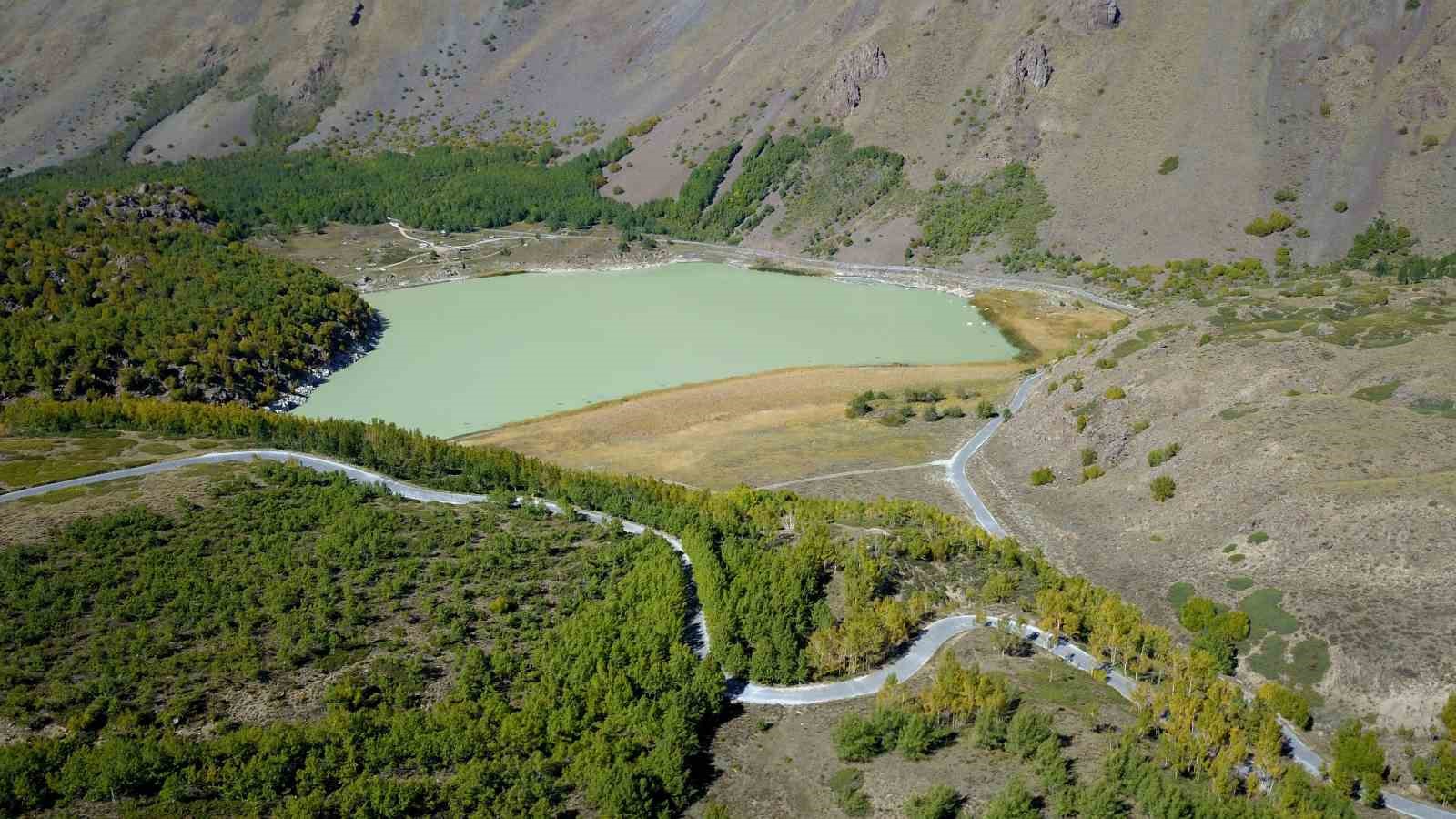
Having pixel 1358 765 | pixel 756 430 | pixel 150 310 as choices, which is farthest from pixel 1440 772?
pixel 150 310

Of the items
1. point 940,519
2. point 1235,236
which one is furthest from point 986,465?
point 1235,236

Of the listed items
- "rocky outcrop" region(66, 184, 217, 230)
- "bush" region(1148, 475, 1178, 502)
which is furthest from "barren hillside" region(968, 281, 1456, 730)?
"rocky outcrop" region(66, 184, 217, 230)

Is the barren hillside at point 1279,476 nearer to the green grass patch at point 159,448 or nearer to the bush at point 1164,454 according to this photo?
the bush at point 1164,454

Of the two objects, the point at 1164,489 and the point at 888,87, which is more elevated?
the point at 888,87

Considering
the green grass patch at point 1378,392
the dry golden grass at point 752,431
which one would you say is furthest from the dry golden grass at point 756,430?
the green grass patch at point 1378,392

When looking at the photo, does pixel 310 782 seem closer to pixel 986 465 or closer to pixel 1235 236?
pixel 986 465

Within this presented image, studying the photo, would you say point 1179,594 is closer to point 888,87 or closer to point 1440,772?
point 1440,772
